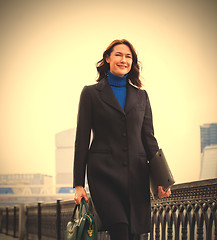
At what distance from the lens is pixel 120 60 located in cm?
309

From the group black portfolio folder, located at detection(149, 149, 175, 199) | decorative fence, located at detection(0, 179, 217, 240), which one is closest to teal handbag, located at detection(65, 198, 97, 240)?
black portfolio folder, located at detection(149, 149, 175, 199)

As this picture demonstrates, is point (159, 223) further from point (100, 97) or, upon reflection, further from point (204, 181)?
point (100, 97)

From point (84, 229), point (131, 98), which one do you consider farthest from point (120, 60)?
point (84, 229)

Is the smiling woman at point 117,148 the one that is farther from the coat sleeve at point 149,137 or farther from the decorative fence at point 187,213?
the decorative fence at point 187,213

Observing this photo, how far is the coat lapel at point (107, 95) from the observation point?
9.76 feet

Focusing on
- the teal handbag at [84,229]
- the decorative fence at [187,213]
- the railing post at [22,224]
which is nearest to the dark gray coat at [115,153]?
the teal handbag at [84,229]

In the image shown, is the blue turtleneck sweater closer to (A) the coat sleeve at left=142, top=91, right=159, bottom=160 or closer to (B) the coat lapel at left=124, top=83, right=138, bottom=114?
(B) the coat lapel at left=124, top=83, right=138, bottom=114

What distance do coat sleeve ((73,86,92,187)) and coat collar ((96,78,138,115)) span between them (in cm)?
11

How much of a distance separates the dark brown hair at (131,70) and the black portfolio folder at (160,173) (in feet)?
2.00

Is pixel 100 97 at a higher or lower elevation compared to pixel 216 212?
higher

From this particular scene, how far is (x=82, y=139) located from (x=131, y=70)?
0.68m

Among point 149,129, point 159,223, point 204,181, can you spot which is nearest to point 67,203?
point 159,223

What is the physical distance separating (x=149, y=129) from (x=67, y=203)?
496 cm

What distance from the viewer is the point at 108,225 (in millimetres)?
2736
